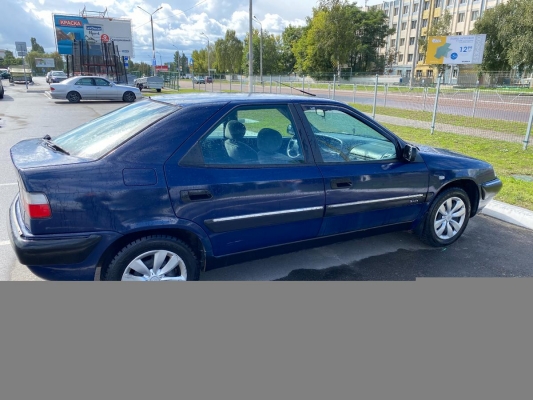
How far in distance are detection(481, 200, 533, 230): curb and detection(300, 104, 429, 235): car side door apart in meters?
1.96

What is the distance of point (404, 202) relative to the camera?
3.88 meters

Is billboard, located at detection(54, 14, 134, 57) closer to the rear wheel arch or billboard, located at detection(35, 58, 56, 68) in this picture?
billboard, located at detection(35, 58, 56, 68)

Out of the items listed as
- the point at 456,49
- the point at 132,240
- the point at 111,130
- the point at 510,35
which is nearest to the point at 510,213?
the point at 132,240

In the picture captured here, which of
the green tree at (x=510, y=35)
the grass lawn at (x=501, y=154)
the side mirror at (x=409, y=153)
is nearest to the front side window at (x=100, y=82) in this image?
the grass lawn at (x=501, y=154)

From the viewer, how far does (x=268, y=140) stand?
137 inches

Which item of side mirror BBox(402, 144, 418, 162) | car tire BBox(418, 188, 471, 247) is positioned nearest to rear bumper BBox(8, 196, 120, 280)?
side mirror BBox(402, 144, 418, 162)

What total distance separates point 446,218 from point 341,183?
161 cm

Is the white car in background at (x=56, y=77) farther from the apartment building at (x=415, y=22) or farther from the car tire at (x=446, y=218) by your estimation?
the apartment building at (x=415, y=22)

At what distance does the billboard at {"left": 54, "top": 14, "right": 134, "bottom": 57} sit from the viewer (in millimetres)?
44500

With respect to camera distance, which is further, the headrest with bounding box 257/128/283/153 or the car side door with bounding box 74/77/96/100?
the car side door with bounding box 74/77/96/100

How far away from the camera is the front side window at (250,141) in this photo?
9.81 ft

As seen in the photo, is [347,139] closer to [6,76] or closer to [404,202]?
[404,202]

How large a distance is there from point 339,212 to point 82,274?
2.10 metres

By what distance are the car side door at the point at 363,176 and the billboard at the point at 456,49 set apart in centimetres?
1844
